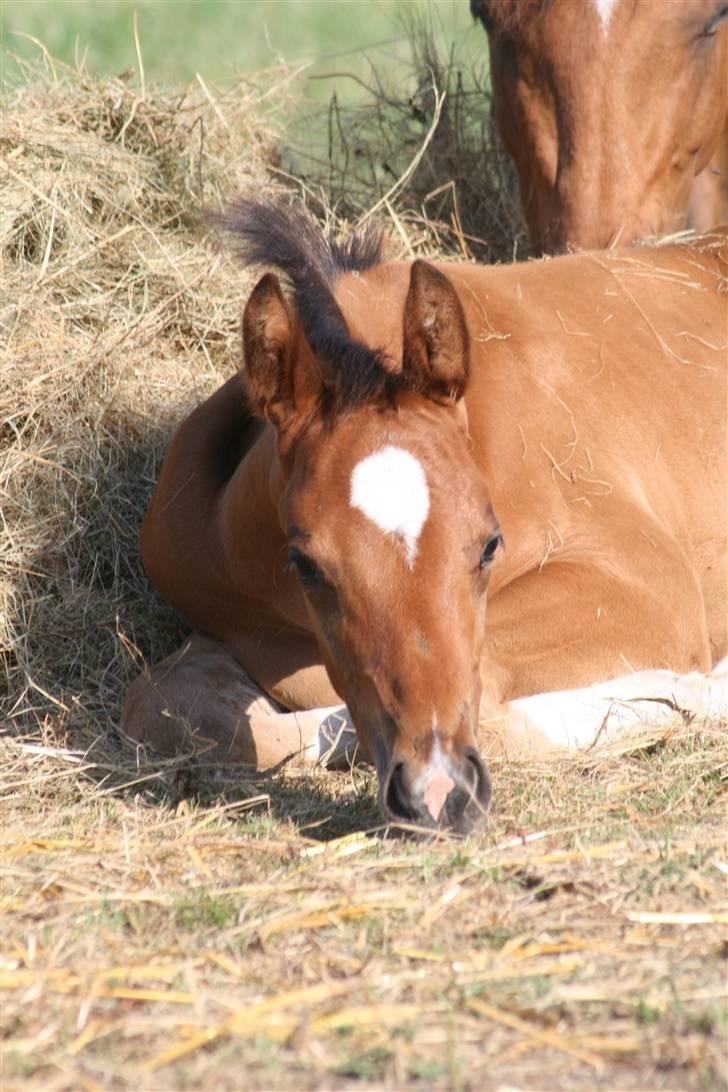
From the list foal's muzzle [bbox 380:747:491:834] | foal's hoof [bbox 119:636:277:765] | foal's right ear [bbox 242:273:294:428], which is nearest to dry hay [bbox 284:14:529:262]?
foal's hoof [bbox 119:636:277:765]

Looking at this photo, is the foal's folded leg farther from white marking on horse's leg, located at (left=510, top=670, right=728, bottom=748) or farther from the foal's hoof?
white marking on horse's leg, located at (left=510, top=670, right=728, bottom=748)

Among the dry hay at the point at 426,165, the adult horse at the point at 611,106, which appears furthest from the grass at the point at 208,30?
the adult horse at the point at 611,106

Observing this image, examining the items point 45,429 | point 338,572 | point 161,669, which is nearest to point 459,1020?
point 338,572

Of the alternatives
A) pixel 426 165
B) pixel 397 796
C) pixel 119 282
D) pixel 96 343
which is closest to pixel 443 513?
pixel 397 796

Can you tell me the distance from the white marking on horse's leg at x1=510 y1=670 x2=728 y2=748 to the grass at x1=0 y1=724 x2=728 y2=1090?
335 mm

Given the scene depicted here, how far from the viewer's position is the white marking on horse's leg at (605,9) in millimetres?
5812

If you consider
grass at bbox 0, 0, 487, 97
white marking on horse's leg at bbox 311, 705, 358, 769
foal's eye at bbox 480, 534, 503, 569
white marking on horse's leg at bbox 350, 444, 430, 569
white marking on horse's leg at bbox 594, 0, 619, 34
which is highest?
white marking on horse's leg at bbox 594, 0, 619, 34

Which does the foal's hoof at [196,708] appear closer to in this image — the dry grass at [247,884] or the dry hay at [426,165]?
the dry grass at [247,884]

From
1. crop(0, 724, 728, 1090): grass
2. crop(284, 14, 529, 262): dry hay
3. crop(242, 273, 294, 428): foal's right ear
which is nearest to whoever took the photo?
crop(0, 724, 728, 1090): grass

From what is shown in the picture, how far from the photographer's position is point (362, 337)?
3.93m

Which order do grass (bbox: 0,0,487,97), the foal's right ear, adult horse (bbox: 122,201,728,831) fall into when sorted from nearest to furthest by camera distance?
adult horse (bbox: 122,201,728,831) < the foal's right ear < grass (bbox: 0,0,487,97)

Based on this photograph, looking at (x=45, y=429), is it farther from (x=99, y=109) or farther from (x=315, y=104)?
(x=315, y=104)

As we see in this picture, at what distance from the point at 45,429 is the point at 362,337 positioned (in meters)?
1.83

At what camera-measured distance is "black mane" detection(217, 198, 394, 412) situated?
11.4ft
